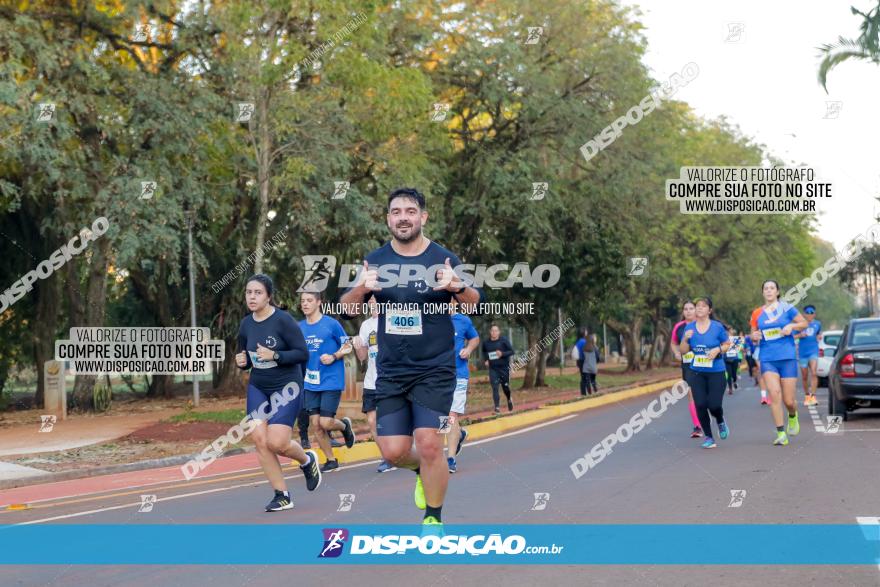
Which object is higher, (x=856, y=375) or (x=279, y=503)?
(x=856, y=375)

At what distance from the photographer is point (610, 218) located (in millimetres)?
33375

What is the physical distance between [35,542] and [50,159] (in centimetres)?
1423

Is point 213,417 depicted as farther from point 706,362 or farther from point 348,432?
point 706,362

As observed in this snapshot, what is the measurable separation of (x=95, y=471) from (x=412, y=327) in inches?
366

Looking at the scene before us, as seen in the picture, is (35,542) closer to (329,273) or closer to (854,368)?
(854,368)

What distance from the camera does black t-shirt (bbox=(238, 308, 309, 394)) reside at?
9.41m

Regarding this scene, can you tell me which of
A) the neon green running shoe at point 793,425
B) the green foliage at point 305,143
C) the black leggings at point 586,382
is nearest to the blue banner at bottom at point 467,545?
the neon green running shoe at point 793,425

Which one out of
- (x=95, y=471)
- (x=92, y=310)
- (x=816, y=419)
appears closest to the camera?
(x=95, y=471)

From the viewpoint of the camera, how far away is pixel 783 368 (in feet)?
45.4

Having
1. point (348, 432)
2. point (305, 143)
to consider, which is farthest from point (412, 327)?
point (305, 143)

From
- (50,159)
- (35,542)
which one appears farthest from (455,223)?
(35,542)

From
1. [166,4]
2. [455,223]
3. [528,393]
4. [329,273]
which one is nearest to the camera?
[166,4]

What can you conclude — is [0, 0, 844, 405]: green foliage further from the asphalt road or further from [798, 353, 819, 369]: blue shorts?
the asphalt road

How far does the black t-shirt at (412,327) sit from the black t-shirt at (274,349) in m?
2.77
